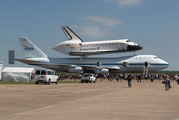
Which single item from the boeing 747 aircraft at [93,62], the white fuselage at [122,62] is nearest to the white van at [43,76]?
the boeing 747 aircraft at [93,62]

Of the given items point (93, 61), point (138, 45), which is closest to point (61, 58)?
point (93, 61)

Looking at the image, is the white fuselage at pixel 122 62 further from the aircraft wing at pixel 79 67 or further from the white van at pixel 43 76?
the white van at pixel 43 76

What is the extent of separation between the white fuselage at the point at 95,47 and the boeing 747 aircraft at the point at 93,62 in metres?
1.93

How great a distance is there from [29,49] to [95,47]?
55.2ft

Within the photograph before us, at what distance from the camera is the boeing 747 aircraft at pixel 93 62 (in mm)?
52875

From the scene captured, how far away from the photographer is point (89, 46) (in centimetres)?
6106

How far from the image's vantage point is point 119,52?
58.0 meters

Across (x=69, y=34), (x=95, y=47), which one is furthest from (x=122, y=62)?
(x=69, y=34)

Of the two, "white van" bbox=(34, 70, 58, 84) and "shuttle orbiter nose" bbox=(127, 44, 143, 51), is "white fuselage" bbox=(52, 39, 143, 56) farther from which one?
"white van" bbox=(34, 70, 58, 84)

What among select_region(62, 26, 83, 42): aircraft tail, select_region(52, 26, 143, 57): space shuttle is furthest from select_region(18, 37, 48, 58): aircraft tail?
select_region(62, 26, 83, 42): aircraft tail

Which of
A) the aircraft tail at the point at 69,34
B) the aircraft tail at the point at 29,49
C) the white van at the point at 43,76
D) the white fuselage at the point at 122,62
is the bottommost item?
the white van at the point at 43,76

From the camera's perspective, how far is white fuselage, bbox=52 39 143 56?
56.4 m

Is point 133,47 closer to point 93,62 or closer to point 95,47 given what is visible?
point 95,47

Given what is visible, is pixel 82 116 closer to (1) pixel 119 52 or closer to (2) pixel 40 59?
(1) pixel 119 52
